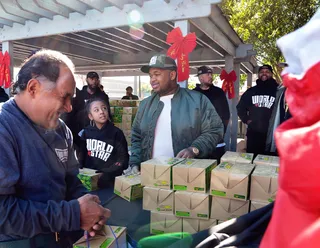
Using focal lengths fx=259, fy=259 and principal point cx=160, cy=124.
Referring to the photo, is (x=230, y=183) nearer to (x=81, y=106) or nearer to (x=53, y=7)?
(x=53, y=7)

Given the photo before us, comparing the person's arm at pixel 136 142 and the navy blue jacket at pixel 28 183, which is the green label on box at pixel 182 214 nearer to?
the navy blue jacket at pixel 28 183

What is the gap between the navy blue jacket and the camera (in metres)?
0.90

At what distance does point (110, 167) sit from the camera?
2.43 m

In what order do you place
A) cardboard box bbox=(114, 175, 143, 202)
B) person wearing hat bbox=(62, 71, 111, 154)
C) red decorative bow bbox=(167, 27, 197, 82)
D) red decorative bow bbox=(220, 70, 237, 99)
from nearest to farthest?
cardboard box bbox=(114, 175, 143, 202)
red decorative bow bbox=(167, 27, 197, 82)
person wearing hat bbox=(62, 71, 111, 154)
red decorative bow bbox=(220, 70, 237, 99)

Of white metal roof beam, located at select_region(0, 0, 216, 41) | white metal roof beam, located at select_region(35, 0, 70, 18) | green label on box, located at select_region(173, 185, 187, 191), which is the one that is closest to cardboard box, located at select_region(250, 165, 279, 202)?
green label on box, located at select_region(173, 185, 187, 191)

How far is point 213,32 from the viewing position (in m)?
3.91

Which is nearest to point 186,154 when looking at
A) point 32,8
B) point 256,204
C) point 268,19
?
point 256,204

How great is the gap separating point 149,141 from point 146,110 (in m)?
0.30

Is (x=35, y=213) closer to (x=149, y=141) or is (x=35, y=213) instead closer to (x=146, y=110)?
(x=149, y=141)

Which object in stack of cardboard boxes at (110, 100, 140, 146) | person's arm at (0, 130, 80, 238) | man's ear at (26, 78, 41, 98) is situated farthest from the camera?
stack of cardboard boxes at (110, 100, 140, 146)

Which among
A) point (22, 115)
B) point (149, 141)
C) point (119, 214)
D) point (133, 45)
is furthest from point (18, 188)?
point (133, 45)

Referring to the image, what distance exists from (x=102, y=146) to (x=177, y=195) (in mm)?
1329

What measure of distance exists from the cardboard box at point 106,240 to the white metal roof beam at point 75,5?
2796 mm

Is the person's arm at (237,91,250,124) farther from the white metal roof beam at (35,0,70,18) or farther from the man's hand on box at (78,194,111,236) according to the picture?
the man's hand on box at (78,194,111,236)
